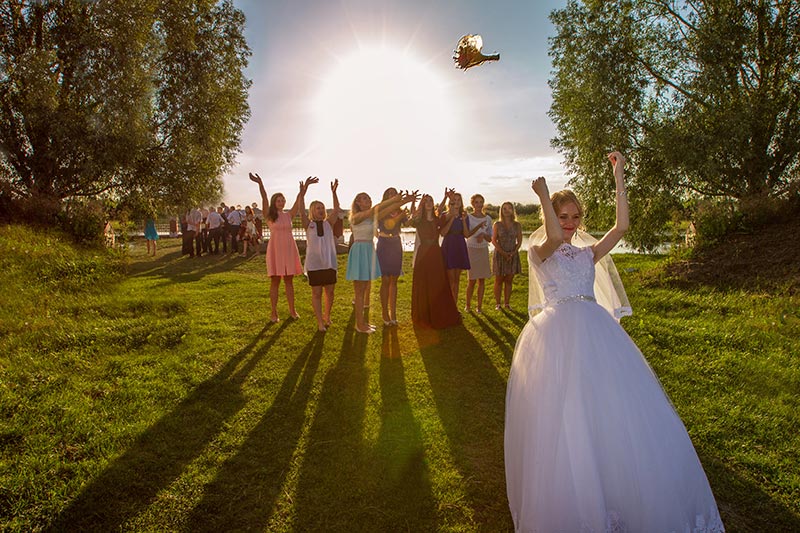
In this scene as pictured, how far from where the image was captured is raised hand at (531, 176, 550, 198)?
3.43 metres

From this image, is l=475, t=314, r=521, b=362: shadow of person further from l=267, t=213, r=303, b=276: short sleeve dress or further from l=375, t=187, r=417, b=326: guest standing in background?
l=267, t=213, r=303, b=276: short sleeve dress

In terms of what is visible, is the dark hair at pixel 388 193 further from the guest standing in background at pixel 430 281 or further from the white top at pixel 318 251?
the white top at pixel 318 251

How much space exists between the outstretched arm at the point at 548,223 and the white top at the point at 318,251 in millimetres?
4901

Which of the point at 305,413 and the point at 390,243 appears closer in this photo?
the point at 305,413

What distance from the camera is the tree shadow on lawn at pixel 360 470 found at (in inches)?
133

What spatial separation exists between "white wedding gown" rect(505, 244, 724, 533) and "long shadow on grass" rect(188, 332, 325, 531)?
1.96 m

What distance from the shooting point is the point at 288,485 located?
3.76m

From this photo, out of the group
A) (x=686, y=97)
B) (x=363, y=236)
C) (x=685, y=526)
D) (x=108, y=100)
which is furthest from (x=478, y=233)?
(x=108, y=100)

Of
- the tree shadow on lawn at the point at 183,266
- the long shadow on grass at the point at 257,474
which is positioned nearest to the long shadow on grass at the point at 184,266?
the tree shadow on lawn at the point at 183,266

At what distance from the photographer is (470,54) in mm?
4867

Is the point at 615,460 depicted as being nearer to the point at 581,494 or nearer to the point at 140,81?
the point at 581,494

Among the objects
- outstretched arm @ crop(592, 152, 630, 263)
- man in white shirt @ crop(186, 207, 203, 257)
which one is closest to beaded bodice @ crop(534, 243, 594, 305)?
outstretched arm @ crop(592, 152, 630, 263)

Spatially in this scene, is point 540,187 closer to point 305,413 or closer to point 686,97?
point 305,413

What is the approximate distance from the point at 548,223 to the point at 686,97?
14.7 m
